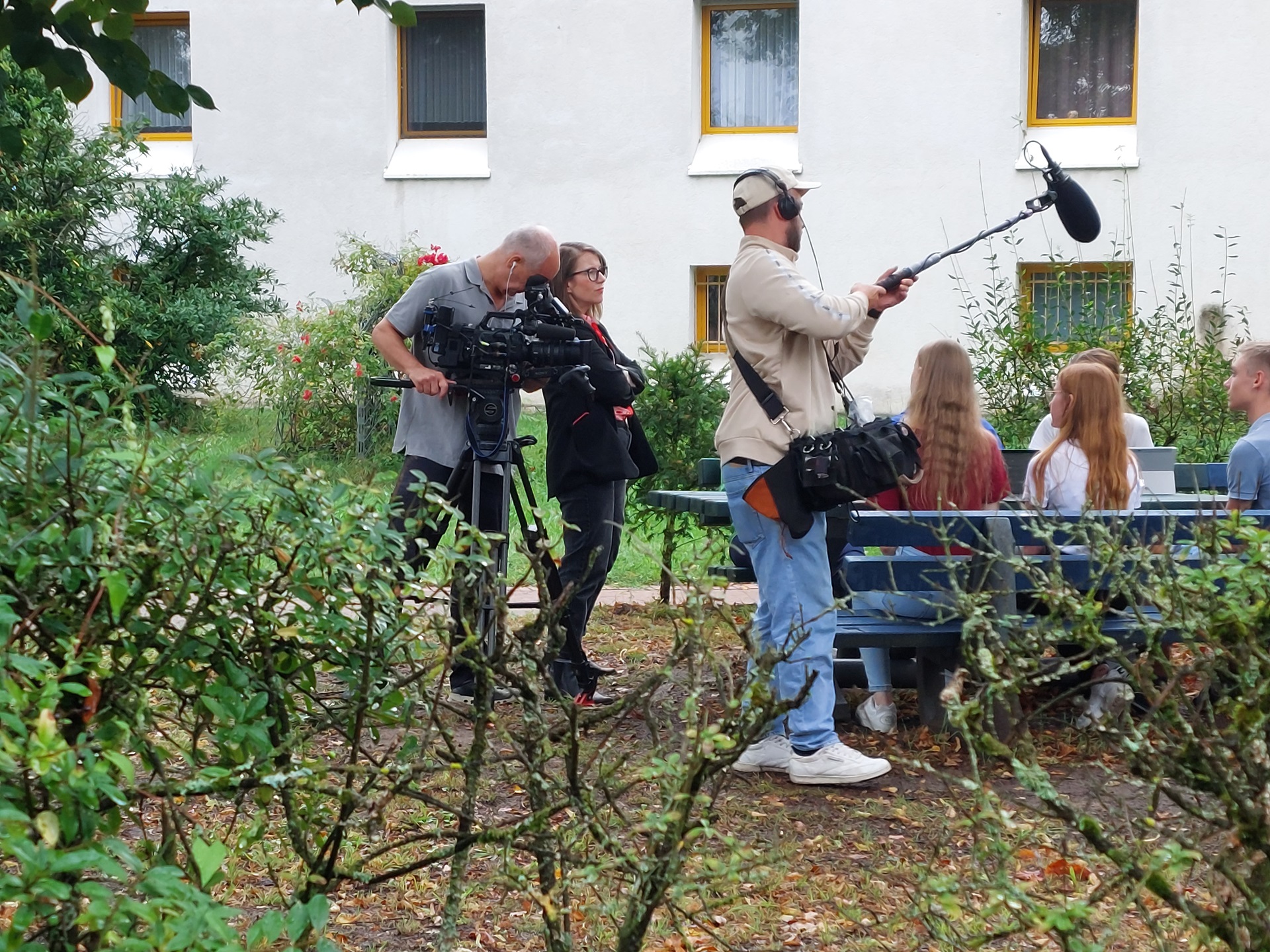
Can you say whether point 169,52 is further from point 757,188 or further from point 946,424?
point 757,188

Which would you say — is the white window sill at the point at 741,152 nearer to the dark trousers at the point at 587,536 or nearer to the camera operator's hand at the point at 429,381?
the dark trousers at the point at 587,536

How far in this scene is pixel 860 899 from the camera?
11.6 ft

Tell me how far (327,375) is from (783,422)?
941cm

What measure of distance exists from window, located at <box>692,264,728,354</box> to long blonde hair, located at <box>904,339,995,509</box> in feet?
40.6

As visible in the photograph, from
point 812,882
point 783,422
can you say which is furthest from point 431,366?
point 812,882

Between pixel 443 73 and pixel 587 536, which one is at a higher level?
pixel 443 73

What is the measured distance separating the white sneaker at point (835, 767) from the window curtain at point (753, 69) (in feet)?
46.6

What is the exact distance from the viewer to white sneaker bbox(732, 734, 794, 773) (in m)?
4.66

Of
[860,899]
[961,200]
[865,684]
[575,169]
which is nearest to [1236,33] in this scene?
[961,200]

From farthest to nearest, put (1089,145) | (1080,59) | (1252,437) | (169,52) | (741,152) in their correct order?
(169,52) → (741,152) → (1080,59) → (1089,145) → (1252,437)

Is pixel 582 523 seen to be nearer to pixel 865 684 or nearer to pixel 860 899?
pixel 865 684

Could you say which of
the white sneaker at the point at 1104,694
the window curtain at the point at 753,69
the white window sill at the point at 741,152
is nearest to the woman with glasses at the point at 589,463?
the white sneaker at the point at 1104,694

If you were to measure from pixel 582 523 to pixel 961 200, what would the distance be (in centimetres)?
1233

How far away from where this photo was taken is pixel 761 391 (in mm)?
4379
